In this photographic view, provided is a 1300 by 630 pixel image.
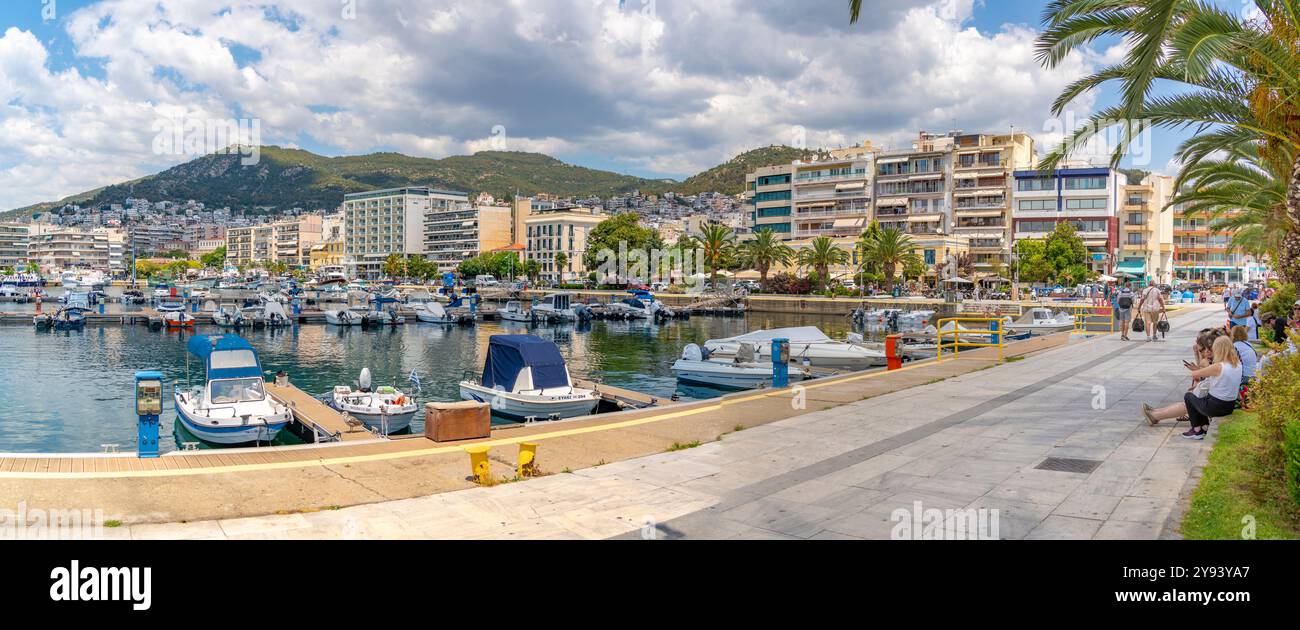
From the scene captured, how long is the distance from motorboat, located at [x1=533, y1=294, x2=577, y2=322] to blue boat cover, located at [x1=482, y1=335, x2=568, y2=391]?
1913 inches

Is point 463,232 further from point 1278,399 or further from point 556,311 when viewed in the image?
point 1278,399

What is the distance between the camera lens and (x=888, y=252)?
266 ft

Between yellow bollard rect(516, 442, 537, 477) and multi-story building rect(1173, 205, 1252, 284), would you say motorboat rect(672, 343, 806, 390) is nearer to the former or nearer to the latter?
yellow bollard rect(516, 442, 537, 477)

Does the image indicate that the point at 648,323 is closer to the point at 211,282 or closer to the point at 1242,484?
the point at 1242,484

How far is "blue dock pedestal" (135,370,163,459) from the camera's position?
10.5 metres

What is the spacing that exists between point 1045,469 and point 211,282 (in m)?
162

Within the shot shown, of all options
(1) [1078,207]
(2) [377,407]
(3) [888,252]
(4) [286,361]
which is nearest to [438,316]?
(4) [286,361]

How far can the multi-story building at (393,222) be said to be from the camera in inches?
7456

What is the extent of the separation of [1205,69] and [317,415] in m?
20.5

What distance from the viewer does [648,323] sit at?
2958 inches

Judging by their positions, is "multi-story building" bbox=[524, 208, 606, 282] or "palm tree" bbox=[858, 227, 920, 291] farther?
"multi-story building" bbox=[524, 208, 606, 282]

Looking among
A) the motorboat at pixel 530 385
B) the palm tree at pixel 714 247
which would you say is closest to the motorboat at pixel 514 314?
the palm tree at pixel 714 247

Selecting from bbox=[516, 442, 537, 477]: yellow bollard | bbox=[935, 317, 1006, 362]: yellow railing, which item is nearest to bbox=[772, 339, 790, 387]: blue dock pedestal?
bbox=[935, 317, 1006, 362]: yellow railing
